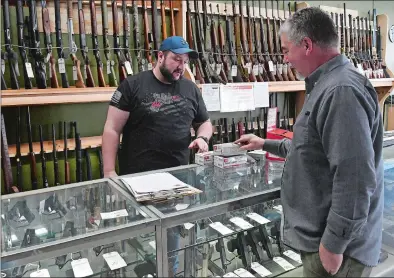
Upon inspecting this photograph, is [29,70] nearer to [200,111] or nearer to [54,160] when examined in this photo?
[54,160]

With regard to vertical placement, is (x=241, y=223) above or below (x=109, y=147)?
below

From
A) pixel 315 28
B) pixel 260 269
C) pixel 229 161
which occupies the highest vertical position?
pixel 315 28

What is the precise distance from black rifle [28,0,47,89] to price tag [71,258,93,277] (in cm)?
180

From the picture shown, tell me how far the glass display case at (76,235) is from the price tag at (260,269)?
19.5 inches

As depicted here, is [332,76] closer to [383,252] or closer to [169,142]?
[383,252]

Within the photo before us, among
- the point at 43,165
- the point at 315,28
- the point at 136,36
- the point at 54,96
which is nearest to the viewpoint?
the point at 315,28

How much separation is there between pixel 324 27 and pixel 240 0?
287 cm

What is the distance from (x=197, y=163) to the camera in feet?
6.05

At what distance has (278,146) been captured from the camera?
5.16 ft

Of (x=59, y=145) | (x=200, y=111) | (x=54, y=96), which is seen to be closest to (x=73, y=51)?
(x=54, y=96)

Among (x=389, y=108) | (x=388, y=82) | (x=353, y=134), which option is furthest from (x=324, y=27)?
(x=389, y=108)

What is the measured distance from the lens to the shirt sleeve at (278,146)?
5.08ft

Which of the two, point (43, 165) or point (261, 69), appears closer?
point (43, 165)

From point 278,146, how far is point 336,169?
54cm
